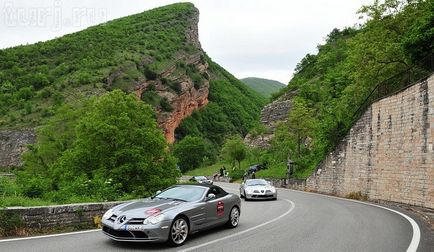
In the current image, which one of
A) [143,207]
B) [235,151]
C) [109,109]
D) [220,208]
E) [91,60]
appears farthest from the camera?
[91,60]

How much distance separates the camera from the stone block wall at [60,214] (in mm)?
9305

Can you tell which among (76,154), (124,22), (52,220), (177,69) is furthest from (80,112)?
(124,22)

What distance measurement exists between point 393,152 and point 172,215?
15644 mm

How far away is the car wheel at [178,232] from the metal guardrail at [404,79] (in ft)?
48.2

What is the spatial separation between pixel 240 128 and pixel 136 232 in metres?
114

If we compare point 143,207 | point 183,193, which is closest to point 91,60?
point 183,193

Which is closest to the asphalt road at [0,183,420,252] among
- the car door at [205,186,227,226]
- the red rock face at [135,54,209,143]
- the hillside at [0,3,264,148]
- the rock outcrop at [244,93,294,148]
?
the car door at [205,186,227,226]

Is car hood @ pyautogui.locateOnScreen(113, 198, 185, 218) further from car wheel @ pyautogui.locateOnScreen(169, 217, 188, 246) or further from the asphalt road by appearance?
the asphalt road

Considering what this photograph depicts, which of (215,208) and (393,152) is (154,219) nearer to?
(215,208)

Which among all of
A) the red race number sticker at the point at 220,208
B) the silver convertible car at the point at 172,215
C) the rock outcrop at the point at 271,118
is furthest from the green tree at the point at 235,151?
the red race number sticker at the point at 220,208

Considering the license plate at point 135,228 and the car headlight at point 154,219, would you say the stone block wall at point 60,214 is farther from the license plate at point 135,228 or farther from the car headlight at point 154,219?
the car headlight at point 154,219

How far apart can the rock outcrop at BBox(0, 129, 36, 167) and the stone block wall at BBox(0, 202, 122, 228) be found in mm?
49749

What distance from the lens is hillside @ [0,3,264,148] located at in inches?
2564

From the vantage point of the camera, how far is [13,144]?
5634 centimetres
